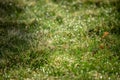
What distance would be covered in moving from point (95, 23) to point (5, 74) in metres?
5.96

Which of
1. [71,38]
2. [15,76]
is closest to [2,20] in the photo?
[71,38]

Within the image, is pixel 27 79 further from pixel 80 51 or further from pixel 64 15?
pixel 64 15

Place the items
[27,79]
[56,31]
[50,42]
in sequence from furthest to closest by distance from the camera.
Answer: [56,31], [50,42], [27,79]

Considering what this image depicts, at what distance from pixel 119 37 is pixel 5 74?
18.9ft

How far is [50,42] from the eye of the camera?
1279cm

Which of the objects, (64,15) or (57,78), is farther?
(64,15)

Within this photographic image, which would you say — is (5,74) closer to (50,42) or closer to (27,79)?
(27,79)

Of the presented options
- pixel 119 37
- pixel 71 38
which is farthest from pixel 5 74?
pixel 119 37

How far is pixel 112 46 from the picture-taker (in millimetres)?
12227

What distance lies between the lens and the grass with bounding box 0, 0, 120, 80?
10844 millimetres

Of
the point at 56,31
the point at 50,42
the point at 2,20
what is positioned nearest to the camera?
A: the point at 50,42

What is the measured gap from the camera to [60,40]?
42.7 ft

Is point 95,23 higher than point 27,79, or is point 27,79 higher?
point 95,23

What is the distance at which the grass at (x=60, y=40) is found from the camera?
10844mm
